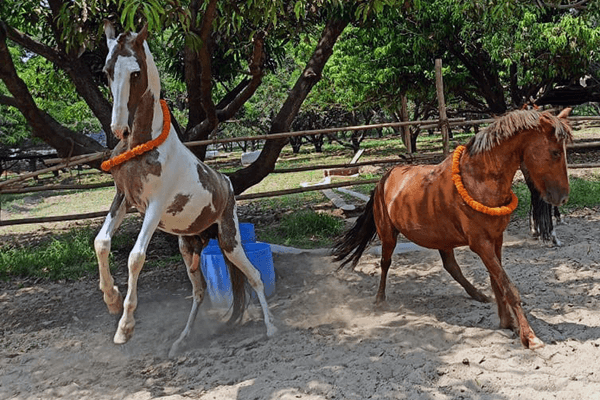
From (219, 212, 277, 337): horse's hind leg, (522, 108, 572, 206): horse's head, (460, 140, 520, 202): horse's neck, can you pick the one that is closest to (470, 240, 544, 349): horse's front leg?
(460, 140, 520, 202): horse's neck

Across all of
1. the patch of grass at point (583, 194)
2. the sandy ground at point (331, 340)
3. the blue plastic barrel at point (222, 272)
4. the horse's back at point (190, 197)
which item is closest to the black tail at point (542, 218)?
the sandy ground at point (331, 340)

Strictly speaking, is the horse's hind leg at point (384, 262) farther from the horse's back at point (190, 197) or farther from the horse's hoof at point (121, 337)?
the horse's hoof at point (121, 337)

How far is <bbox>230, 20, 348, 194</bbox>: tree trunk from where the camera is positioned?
6.06m

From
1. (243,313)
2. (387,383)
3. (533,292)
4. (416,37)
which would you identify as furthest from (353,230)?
(416,37)

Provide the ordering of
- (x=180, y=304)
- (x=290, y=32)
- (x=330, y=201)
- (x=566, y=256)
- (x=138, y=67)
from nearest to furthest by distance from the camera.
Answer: (x=138, y=67), (x=180, y=304), (x=566, y=256), (x=290, y=32), (x=330, y=201)

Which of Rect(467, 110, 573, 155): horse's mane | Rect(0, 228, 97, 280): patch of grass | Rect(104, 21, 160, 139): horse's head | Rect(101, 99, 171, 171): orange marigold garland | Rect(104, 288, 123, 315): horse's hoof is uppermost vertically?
Rect(104, 21, 160, 139): horse's head

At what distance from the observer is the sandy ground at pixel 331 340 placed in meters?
2.72

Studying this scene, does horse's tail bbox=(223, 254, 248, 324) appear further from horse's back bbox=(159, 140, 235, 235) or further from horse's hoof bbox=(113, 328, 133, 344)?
horse's hoof bbox=(113, 328, 133, 344)

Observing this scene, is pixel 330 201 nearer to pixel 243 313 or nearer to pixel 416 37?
pixel 416 37

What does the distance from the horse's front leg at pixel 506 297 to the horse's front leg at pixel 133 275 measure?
1.99 metres

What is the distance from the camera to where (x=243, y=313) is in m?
3.86

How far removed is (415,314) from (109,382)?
7.05 feet

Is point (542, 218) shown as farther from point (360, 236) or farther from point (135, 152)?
point (135, 152)

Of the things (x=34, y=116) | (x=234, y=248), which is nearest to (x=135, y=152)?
(x=234, y=248)
